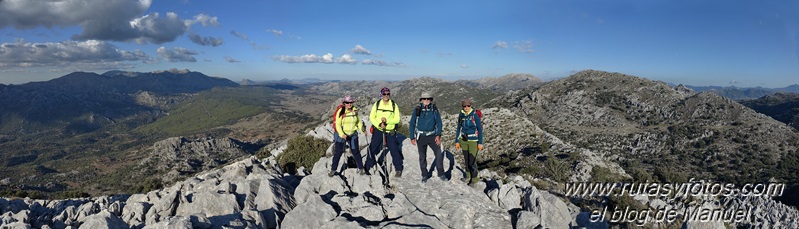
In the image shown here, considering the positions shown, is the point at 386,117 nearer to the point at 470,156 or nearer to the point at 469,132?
the point at 469,132

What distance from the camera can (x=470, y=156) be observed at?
1448 centimetres

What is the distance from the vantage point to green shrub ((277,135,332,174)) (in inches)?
956

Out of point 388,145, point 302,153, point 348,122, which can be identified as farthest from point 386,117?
Answer: point 302,153

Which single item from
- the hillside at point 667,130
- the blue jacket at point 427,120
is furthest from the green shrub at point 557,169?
the blue jacket at point 427,120

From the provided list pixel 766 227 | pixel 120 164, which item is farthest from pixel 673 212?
pixel 120 164

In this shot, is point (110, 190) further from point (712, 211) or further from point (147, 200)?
point (712, 211)

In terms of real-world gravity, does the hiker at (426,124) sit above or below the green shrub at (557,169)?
above

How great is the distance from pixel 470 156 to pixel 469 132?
125cm

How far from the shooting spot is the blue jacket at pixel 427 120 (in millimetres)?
13281

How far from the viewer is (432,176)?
589 inches

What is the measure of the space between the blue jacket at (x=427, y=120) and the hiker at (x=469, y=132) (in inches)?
34.4

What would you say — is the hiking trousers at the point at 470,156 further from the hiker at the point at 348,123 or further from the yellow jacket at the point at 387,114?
the hiker at the point at 348,123

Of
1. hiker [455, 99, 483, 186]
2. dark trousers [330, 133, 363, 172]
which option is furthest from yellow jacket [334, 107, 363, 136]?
hiker [455, 99, 483, 186]

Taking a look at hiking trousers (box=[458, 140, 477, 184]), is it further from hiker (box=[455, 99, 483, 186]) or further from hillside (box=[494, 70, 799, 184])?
hillside (box=[494, 70, 799, 184])
